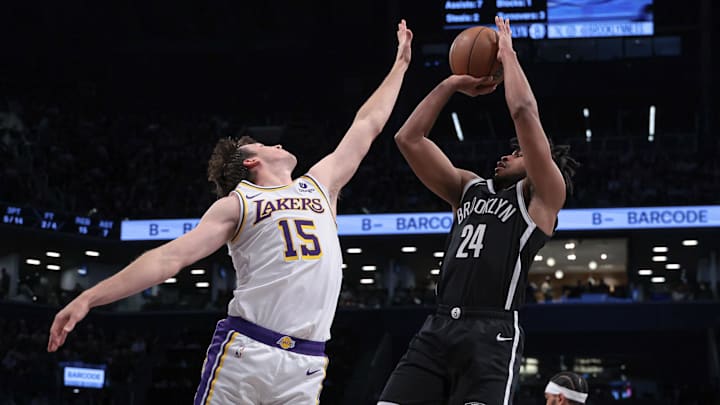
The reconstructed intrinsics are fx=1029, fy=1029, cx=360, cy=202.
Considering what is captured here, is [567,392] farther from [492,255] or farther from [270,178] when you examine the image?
[270,178]

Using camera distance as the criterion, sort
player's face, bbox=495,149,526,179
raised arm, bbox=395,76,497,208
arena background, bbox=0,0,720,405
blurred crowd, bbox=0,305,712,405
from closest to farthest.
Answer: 1. player's face, bbox=495,149,526,179
2. raised arm, bbox=395,76,497,208
3. blurred crowd, bbox=0,305,712,405
4. arena background, bbox=0,0,720,405

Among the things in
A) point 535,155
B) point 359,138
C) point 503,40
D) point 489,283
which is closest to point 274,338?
point 489,283

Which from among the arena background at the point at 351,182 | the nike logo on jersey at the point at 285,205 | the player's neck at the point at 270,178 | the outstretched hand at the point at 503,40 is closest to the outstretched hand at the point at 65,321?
the nike logo on jersey at the point at 285,205

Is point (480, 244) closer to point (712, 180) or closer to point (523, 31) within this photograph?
point (712, 180)

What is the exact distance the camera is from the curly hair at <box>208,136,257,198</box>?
5.27 metres

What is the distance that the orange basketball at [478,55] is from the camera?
5988 mm

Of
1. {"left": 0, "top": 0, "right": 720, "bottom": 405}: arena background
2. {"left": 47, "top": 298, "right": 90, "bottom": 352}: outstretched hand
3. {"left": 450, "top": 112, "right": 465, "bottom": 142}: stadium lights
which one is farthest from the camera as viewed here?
{"left": 450, "top": 112, "right": 465, "bottom": 142}: stadium lights

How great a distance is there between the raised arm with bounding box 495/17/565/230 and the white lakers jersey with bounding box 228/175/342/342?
114 centimetres

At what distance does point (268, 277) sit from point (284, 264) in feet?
0.32

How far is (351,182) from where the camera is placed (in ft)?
102

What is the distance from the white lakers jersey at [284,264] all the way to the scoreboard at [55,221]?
24899 mm

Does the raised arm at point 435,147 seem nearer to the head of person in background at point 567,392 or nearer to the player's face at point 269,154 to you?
the player's face at point 269,154

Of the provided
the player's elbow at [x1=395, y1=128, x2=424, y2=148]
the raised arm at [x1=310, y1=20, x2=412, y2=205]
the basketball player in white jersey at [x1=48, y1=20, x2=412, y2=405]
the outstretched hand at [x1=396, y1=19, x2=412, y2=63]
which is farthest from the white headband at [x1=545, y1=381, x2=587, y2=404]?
Result: the basketball player in white jersey at [x1=48, y1=20, x2=412, y2=405]

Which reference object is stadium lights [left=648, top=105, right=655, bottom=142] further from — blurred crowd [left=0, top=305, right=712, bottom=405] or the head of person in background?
the head of person in background
